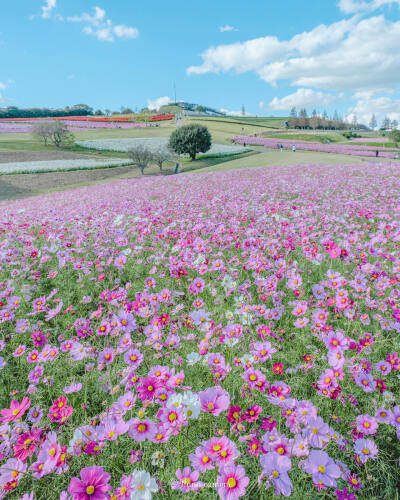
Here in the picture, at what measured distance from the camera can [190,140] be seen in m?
35.9

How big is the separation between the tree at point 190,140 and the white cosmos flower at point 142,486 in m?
37.7

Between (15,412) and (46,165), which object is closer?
(15,412)

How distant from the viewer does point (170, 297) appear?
8.14ft

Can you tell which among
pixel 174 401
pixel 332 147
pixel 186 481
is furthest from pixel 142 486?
pixel 332 147

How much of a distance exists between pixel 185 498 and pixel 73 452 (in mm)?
550

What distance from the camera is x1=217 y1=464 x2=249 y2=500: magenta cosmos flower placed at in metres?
1.01

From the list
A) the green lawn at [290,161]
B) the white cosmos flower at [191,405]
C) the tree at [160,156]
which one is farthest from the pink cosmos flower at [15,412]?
the tree at [160,156]

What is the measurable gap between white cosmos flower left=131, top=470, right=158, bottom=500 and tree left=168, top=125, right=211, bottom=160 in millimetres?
37689

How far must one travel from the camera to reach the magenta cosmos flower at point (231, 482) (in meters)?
1.01

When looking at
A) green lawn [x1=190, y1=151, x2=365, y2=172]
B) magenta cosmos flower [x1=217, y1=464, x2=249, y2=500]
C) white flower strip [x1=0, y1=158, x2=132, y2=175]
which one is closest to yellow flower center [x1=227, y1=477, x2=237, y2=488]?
magenta cosmos flower [x1=217, y1=464, x2=249, y2=500]

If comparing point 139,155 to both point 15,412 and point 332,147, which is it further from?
point 332,147

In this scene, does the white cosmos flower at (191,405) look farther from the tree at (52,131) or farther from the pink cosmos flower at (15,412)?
the tree at (52,131)

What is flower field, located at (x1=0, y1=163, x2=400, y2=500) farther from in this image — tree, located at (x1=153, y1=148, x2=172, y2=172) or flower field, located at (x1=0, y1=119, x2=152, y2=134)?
flower field, located at (x1=0, y1=119, x2=152, y2=134)

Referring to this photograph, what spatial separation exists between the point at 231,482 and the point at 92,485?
530 millimetres
